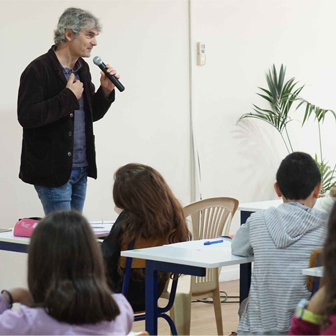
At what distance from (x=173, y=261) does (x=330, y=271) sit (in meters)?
1.08

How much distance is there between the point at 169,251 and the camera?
256cm

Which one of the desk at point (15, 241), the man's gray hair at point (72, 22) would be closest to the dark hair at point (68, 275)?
the desk at point (15, 241)

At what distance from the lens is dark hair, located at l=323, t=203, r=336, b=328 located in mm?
1384

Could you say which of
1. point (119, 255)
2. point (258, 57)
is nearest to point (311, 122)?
point (258, 57)

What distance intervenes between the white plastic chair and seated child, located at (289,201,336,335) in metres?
1.71

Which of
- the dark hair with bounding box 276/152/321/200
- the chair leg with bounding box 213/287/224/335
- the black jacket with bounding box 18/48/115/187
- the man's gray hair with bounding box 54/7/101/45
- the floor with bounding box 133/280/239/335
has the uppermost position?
the man's gray hair with bounding box 54/7/101/45

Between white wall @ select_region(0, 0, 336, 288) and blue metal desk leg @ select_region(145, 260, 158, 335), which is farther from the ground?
white wall @ select_region(0, 0, 336, 288)

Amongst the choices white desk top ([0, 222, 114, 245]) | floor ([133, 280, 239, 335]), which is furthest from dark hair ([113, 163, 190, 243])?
floor ([133, 280, 239, 335])

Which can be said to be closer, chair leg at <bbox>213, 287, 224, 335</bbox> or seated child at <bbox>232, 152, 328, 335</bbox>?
seated child at <bbox>232, 152, 328, 335</bbox>

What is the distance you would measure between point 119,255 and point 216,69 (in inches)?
113

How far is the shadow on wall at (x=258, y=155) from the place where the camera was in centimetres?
561

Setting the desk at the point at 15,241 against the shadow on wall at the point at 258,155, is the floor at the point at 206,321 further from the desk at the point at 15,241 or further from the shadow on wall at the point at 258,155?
the shadow on wall at the point at 258,155

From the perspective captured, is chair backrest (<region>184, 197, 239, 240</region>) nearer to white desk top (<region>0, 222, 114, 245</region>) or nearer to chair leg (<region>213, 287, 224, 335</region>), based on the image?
chair leg (<region>213, 287, 224, 335</region>)

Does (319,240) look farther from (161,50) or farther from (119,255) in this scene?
(161,50)
